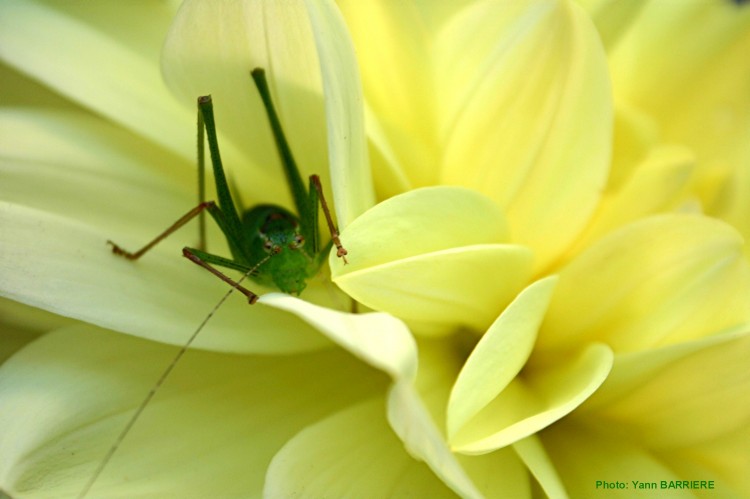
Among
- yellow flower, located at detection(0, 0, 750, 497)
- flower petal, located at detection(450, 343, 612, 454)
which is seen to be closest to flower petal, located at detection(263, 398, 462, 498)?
yellow flower, located at detection(0, 0, 750, 497)

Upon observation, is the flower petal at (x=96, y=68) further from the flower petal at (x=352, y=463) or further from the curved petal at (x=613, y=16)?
the curved petal at (x=613, y=16)

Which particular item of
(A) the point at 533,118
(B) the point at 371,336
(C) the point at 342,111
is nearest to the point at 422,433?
(B) the point at 371,336

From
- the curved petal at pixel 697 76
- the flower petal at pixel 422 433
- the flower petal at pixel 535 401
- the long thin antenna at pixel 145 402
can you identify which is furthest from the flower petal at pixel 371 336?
the curved petal at pixel 697 76

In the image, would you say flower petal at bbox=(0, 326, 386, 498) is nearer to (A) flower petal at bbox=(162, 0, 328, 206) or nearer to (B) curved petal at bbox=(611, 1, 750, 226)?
(A) flower petal at bbox=(162, 0, 328, 206)

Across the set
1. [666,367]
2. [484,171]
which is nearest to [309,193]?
[484,171]

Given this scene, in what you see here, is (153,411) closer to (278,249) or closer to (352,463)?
(352,463)

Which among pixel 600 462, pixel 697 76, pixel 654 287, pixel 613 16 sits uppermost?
pixel 613 16
